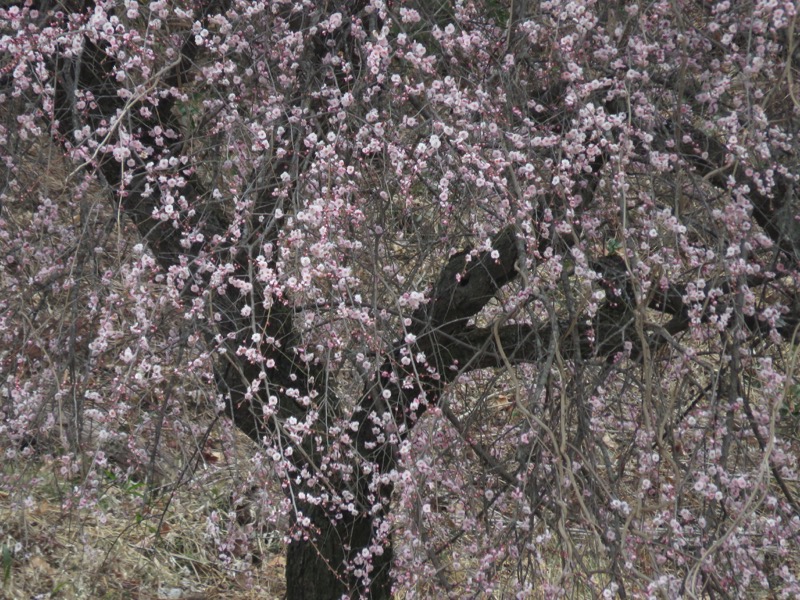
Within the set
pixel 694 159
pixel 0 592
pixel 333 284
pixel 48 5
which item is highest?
pixel 48 5

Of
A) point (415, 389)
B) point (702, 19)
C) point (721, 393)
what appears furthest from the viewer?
point (415, 389)

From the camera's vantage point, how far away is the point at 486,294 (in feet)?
11.2

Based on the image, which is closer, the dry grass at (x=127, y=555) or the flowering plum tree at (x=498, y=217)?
the flowering plum tree at (x=498, y=217)

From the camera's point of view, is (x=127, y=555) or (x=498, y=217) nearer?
(x=498, y=217)

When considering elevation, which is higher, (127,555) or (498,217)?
(498,217)

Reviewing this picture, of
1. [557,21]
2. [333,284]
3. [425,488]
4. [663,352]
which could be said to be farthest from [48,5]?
[663,352]

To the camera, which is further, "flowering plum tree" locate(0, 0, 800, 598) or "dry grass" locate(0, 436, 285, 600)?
"dry grass" locate(0, 436, 285, 600)

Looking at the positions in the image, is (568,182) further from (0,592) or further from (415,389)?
(0,592)

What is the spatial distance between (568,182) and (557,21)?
0.40 meters

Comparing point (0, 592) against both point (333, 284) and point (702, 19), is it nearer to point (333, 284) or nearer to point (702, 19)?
point (333, 284)

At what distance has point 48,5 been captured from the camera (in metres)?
3.09

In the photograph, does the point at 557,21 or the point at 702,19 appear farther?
the point at 702,19

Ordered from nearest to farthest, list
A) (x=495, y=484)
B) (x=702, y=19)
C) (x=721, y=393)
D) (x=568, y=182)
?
(x=568, y=182)
(x=721, y=393)
(x=702, y=19)
(x=495, y=484)

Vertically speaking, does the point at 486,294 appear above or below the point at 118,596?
above
